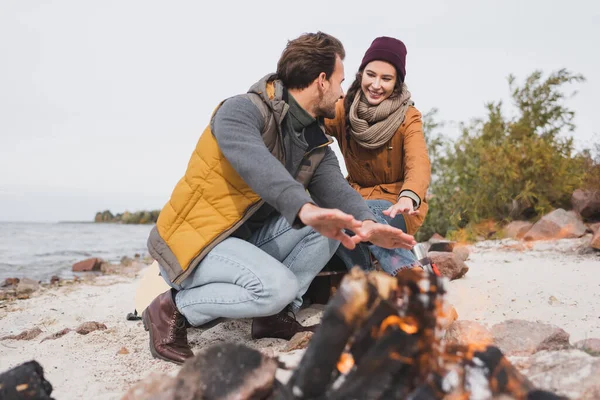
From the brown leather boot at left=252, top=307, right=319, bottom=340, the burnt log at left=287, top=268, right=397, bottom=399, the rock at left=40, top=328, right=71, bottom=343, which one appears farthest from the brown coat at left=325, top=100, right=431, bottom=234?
the rock at left=40, top=328, right=71, bottom=343

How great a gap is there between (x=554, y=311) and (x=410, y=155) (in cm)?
141

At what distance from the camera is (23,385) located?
70.6 inches

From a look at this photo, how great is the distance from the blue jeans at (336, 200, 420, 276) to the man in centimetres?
36

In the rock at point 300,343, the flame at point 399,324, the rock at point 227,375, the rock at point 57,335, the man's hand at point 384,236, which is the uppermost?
the man's hand at point 384,236

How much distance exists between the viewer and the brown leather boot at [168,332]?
290cm

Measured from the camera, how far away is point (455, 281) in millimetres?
4625

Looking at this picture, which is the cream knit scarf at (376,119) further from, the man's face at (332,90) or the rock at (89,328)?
the rock at (89,328)

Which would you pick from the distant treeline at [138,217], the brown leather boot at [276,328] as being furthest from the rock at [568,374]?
the distant treeline at [138,217]

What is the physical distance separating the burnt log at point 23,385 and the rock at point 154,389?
0.32 meters

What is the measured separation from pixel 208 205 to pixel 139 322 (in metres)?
1.70

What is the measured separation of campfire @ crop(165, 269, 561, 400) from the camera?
1.57m

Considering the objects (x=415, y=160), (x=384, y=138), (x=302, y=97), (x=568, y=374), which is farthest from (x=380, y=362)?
(x=384, y=138)

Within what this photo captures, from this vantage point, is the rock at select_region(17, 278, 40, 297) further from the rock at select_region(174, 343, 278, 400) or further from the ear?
the rock at select_region(174, 343, 278, 400)

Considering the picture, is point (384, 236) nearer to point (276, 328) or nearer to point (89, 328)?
point (276, 328)
